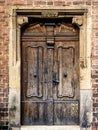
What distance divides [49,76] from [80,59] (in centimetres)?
75

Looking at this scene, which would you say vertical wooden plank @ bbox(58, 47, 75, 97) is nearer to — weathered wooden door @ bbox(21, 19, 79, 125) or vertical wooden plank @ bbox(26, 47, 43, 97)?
weathered wooden door @ bbox(21, 19, 79, 125)

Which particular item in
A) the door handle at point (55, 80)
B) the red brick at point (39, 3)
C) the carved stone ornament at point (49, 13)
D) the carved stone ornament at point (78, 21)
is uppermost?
the red brick at point (39, 3)

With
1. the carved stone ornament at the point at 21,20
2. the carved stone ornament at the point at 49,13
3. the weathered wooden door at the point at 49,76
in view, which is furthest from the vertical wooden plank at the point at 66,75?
the carved stone ornament at the point at 21,20

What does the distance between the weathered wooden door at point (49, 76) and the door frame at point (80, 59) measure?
0.72ft

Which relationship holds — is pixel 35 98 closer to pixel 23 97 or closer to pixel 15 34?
pixel 23 97

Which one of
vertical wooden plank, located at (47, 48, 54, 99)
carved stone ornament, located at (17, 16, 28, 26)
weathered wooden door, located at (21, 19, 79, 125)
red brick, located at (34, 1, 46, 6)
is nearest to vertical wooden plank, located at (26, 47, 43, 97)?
weathered wooden door, located at (21, 19, 79, 125)

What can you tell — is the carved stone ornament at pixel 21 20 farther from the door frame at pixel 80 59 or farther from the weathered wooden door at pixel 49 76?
the weathered wooden door at pixel 49 76

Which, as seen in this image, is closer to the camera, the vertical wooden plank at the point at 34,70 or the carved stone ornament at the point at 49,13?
the carved stone ornament at the point at 49,13

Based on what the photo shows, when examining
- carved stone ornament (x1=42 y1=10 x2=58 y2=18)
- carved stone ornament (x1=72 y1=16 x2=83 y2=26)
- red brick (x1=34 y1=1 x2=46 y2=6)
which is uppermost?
red brick (x1=34 y1=1 x2=46 y2=6)

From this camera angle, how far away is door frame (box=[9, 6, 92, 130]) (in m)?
8.20

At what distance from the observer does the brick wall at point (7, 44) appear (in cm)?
819

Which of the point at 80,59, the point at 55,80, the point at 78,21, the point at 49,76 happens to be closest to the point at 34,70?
the point at 49,76

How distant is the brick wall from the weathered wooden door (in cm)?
40

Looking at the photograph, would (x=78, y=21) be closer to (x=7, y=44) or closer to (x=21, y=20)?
(x=21, y=20)
